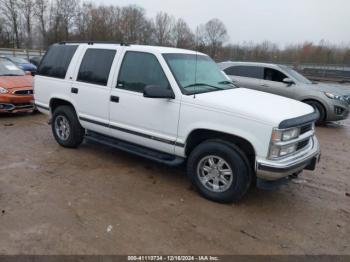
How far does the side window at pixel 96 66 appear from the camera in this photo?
17.2ft

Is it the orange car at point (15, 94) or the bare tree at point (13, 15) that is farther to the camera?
the bare tree at point (13, 15)

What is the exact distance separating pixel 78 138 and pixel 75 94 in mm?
854

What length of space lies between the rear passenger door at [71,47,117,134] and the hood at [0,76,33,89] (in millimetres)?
3977

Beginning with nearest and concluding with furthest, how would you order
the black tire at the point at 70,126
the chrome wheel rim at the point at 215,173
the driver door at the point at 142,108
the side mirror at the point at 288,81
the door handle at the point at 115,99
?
the chrome wheel rim at the point at 215,173, the driver door at the point at 142,108, the door handle at the point at 115,99, the black tire at the point at 70,126, the side mirror at the point at 288,81

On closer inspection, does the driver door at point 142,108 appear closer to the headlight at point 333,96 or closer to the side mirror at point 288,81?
the side mirror at point 288,81

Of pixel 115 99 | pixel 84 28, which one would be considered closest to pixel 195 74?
pixel 115 99

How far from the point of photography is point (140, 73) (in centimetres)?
485

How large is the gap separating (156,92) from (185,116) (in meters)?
0.49

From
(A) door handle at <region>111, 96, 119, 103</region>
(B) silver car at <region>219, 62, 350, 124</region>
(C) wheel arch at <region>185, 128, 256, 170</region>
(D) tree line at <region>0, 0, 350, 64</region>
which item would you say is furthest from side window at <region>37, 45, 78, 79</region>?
(D) tree line at <region>0, 0, 350, 64</region>

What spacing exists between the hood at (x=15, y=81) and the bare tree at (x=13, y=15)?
5234 centimetres

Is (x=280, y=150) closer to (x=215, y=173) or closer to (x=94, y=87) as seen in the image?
(x=215, y=173)

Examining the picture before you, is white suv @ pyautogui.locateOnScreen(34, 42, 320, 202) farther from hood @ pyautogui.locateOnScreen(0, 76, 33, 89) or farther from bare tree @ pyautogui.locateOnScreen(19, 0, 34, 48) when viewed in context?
bare tree @ pyautogui.locateOnScreen(19, 0, 34, 48)

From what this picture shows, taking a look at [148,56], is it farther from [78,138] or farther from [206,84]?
[78,138]

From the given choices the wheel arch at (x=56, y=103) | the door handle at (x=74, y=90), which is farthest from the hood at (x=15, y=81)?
the door handle at (x=74, y=90)
